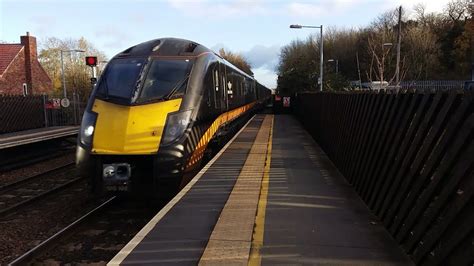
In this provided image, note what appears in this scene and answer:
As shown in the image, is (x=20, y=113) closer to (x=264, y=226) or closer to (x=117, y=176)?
(x=117, y=176)

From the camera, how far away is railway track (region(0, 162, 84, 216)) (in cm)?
1061

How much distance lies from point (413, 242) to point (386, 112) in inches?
83.6

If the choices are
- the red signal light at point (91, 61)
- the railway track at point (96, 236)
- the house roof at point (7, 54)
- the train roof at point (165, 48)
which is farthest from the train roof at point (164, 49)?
the house roof at point (7, 54)

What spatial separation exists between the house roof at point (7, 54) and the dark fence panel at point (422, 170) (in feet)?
143

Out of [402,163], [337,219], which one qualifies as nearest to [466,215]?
[402,163]

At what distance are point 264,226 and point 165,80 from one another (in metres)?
4.79

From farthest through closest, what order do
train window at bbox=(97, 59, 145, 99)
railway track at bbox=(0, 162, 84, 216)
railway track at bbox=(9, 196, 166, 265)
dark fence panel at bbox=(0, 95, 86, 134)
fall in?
dark fence panel at bbox=(0, 95, 86, 134)
railway track at bbox=(0, 162, 84, 216)
train window at bbox=(97, 59, 145, 99)
railway track at bbox=(9, 196, 166, 265)

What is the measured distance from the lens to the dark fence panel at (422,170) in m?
3.74

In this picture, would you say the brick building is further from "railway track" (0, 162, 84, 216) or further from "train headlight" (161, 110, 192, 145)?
"train headlight" (161, 110, 192, 145)

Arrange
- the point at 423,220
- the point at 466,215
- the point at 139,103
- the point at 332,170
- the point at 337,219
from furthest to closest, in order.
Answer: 1. the point at 332,170
2. the point at 139,103
3. the point at 337,219
4. the point at 423,220
5. the point at 466,215

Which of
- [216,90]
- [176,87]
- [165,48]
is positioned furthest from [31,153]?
[176,87]

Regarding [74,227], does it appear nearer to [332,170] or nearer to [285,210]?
[285,210]

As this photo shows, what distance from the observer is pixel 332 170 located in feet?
33.1

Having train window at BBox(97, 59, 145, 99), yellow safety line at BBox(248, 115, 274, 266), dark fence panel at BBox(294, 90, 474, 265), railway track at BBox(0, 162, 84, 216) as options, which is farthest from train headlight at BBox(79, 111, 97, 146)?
dark fence panel at BBox(294, 90, 474, 265)
